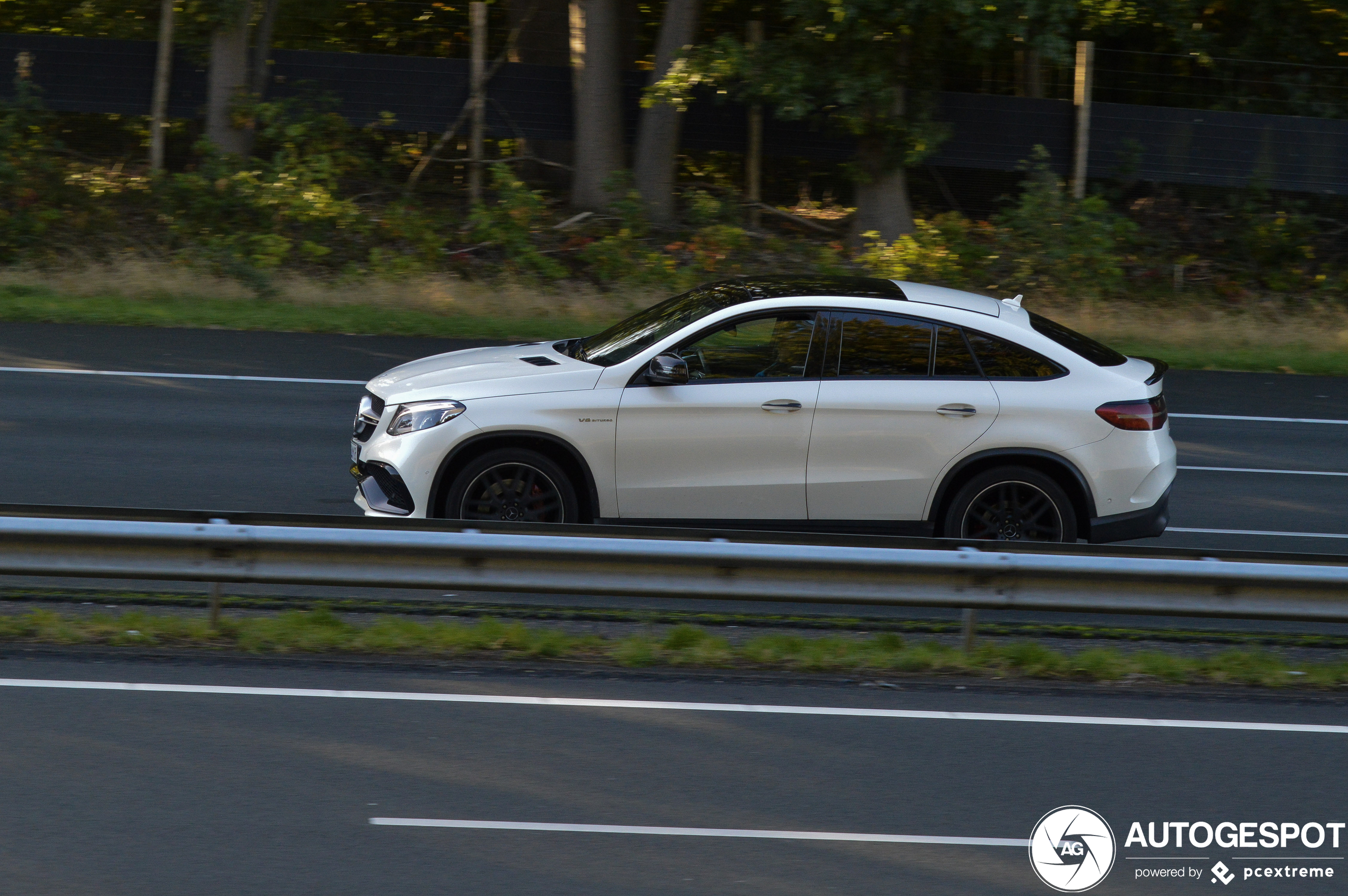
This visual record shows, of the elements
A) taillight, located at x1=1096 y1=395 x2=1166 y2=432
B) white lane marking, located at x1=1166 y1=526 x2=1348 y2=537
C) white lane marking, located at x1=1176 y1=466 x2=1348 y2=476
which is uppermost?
taillight, located at x1=1096 y1=395 x2=1166 y2=432

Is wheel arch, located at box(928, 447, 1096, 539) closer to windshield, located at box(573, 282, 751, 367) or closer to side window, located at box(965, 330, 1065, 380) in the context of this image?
side window, located at box(965, 330, 1065, 380)

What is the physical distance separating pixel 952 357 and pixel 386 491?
3.31 m

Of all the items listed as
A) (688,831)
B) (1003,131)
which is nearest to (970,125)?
Answer: (1003,131)

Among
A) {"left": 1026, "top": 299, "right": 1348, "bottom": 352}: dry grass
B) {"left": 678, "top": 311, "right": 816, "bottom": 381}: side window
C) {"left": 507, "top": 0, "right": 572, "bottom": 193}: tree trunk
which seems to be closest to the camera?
{"left": 678, "top": 311, "right": 816, "bottom": 381}: side window

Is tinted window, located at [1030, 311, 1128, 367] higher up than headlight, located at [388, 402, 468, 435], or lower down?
higher up

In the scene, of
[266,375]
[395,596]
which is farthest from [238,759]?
[266,375]

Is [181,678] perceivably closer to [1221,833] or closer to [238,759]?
[238,759]

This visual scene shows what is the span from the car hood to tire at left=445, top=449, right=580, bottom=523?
362mm

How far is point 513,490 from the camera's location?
816 cm

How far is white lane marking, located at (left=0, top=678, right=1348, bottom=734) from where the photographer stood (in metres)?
6.26

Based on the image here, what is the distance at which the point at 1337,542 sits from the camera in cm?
990

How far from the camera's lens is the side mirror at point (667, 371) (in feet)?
26.1

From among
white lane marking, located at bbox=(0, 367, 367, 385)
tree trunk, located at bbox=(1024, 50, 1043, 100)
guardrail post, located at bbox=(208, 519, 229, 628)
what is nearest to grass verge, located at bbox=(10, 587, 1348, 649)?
guardrail post, located at bbox=(208, 519, 229, 628)

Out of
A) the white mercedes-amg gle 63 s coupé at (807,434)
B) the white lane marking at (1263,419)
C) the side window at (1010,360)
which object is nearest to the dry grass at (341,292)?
the white lane marking at (1263,419)
